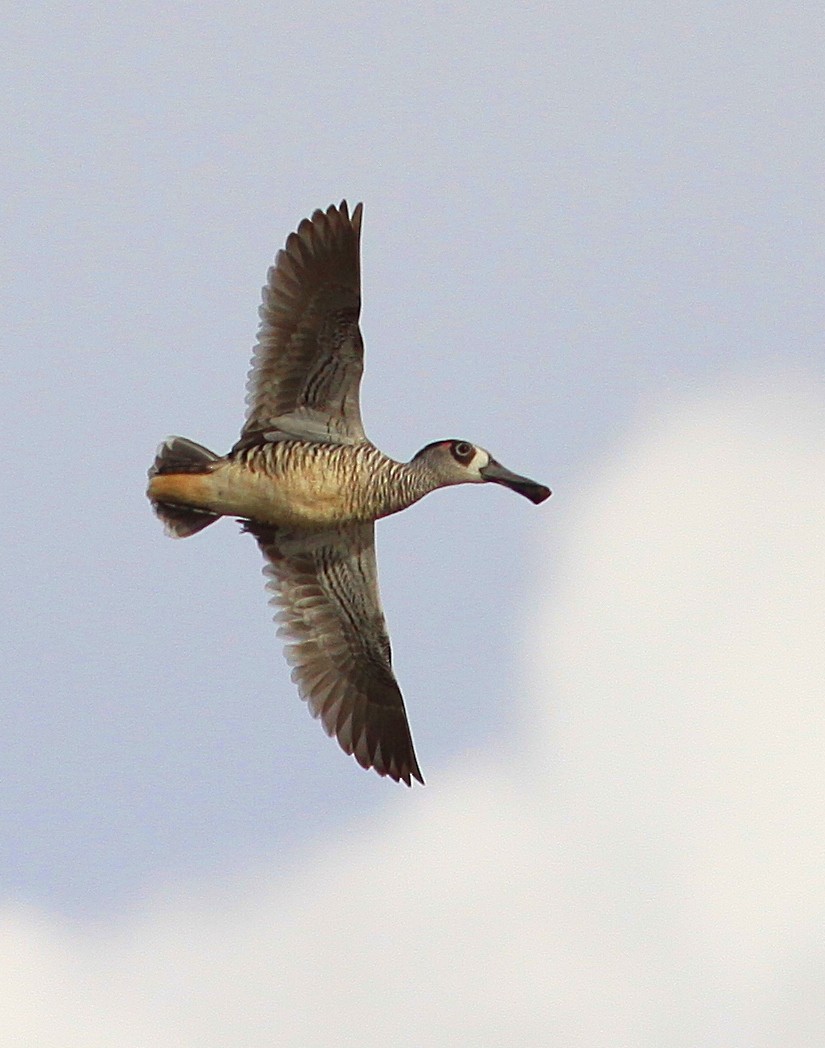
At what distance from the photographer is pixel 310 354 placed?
1986 cm

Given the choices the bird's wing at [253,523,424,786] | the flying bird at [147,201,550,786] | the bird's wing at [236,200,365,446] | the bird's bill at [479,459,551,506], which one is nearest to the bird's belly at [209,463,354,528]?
the flying bird at [147,201,550,786]

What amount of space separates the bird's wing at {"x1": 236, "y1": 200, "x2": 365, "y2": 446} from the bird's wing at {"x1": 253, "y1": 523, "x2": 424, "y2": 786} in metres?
1.11

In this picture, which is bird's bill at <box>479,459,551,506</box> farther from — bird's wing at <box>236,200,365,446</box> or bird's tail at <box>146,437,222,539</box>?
bird's tail at <box>146,437,222,539</box>

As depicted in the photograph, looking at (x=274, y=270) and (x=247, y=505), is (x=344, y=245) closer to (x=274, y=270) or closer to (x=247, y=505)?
(x=274, y=270)

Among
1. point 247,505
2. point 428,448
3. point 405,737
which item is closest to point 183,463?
point 247,505

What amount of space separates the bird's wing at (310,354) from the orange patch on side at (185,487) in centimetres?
52

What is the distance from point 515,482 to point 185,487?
9.28ft

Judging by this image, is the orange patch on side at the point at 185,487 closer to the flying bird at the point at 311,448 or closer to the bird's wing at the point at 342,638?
the flying bird at the point at 311,448

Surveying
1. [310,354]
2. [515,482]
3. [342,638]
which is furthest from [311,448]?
[342,638]

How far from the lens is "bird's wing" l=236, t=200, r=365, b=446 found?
19.8 meters

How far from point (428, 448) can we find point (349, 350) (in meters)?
1.07

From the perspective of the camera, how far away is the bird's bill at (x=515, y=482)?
2034cm

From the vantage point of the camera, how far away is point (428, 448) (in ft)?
66.0

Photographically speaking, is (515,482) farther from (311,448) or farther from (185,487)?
(185,487)
